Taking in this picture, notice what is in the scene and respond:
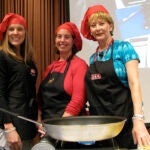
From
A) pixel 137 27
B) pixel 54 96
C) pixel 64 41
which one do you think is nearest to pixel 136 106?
pixel 54 96

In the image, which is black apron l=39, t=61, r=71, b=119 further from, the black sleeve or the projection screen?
the projection screen

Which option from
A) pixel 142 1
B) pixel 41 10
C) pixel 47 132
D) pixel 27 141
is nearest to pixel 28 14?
pixel 41 10

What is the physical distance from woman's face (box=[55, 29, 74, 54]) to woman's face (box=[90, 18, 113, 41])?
30cm

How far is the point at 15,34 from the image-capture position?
164 cm

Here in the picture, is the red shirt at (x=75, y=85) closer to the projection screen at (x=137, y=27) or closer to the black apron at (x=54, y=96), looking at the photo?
the black apron at (x=54, y=96)

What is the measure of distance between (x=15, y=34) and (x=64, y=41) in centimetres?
26

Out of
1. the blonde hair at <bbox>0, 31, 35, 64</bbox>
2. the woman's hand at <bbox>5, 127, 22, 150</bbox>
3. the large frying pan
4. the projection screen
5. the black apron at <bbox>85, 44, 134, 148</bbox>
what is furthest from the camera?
the projection screen

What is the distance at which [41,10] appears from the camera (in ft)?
8.35

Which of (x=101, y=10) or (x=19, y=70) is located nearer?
(x=101, y=10)

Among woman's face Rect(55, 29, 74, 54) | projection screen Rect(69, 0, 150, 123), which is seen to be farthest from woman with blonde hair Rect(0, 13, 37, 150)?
projection screen Rect(69, 0, 150, 123)

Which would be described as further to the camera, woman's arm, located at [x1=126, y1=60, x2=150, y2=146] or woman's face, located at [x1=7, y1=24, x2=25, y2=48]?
woman's face, located at [x1=7, y1=24, x2=25, y2=48]

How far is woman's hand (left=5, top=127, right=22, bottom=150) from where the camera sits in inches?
56.9

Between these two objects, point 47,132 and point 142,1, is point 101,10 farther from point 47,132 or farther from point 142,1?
point 142,1

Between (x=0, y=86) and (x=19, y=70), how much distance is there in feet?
0.43
